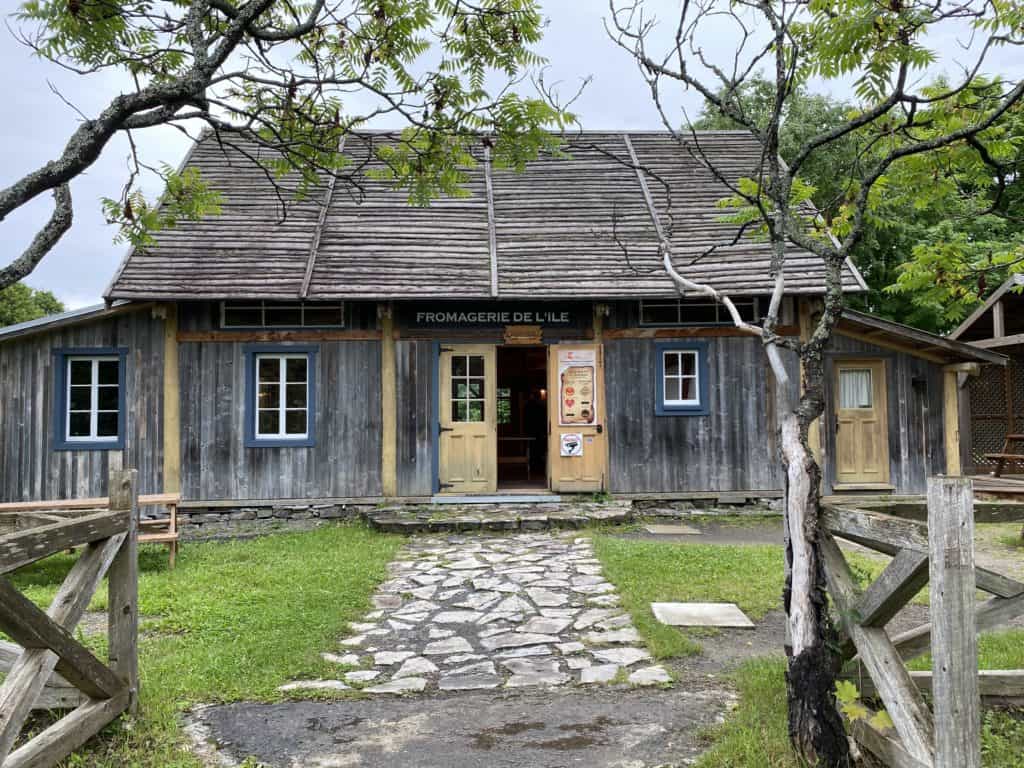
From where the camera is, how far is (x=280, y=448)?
11000 millimetres

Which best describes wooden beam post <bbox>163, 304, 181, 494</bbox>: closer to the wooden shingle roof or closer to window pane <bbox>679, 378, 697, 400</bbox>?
the wooden shingle roof

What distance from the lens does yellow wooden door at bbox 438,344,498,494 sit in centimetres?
1131

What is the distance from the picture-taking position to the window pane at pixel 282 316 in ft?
36.3

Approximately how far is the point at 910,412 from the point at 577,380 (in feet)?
18.3

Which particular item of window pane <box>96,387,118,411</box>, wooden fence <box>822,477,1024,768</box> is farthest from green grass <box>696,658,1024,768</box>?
window pane <box>96,387,118,411</box>

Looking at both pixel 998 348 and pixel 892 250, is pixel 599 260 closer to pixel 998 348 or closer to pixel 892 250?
pixel 998 348

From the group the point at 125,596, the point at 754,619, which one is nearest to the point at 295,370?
the point at 125,596

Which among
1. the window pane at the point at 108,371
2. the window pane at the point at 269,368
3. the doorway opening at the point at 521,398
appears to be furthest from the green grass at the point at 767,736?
the doorway opening at the point at 521,398

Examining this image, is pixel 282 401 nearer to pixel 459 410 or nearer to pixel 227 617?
pixel 459 410

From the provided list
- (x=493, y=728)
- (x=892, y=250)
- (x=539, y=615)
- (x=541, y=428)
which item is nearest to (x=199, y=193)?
(x=493, y=728)

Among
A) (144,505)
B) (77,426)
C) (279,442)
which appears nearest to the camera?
(144,505)

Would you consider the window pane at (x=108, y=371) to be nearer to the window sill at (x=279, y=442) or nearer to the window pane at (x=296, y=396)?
the window sill at (x=279, y=442)

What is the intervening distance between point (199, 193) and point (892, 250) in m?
22.6

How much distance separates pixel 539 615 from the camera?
5.91 meters
